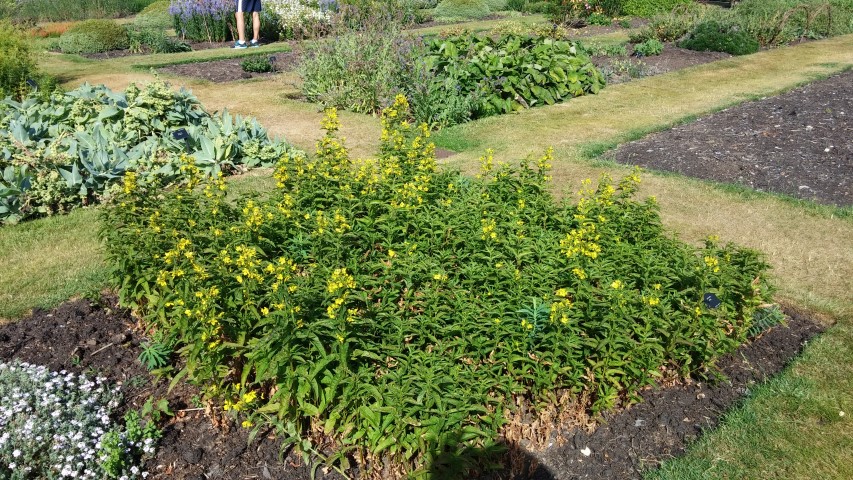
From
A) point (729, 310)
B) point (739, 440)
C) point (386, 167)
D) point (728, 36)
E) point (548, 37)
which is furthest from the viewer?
point (728, 36)

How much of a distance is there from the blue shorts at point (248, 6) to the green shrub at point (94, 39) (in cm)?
329

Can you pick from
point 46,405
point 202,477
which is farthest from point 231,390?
point 46,405

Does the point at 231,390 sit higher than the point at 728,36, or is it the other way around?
the point at 728,36

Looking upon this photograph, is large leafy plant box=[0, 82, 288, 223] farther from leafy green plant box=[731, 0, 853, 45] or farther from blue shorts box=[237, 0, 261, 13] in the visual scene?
leafy green plant box=[731, 0, 853, 45]

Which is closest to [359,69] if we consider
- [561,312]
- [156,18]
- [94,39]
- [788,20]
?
[561,312]

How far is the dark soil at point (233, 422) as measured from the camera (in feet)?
11.0

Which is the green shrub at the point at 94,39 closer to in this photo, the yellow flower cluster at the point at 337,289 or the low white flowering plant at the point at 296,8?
the low white flowering plant at the point at 296,8

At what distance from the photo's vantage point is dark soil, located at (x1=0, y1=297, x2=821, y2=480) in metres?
3.34

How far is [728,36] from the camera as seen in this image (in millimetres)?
14617

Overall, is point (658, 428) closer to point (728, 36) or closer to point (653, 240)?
point (653, 240)

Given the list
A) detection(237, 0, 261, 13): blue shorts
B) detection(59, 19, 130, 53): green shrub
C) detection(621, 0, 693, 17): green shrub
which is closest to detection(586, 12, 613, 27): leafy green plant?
detection(621, 0, 693, 17): green shrub

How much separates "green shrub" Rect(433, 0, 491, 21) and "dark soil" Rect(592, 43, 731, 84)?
8.69 m

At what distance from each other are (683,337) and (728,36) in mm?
13004

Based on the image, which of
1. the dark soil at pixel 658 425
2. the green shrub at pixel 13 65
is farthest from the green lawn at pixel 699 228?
the green shrub at pixel 13 65
